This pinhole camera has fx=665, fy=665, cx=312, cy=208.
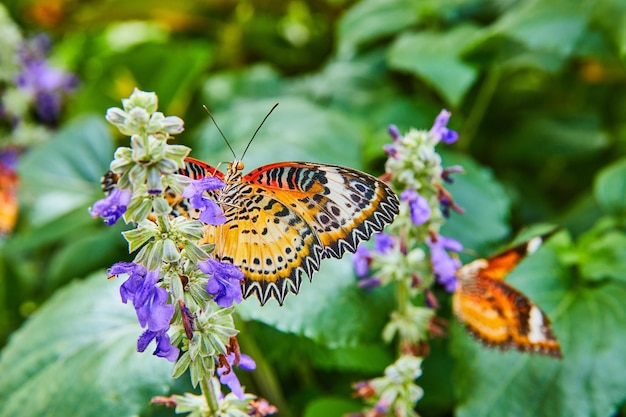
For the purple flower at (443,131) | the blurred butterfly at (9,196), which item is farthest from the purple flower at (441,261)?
the blurred butterfly at (9,196)

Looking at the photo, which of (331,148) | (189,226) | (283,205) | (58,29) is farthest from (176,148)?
(58,29)

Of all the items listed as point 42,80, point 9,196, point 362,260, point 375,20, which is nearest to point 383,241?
point 362,260

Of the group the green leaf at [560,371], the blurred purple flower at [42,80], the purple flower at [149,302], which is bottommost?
the green leaf at [560,371]

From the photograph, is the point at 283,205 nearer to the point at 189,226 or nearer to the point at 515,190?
the point at 189,226

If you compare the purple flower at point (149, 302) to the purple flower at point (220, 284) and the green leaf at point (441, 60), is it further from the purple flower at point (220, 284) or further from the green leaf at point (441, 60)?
the green leaf at point (441, 60)

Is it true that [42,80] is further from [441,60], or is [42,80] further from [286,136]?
[441,60]

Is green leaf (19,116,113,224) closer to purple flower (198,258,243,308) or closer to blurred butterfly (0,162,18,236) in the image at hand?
blurred butterfly (0,162,18,236)

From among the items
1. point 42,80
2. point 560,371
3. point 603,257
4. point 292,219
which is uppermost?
point 42,80

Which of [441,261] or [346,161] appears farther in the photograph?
[346,161]
